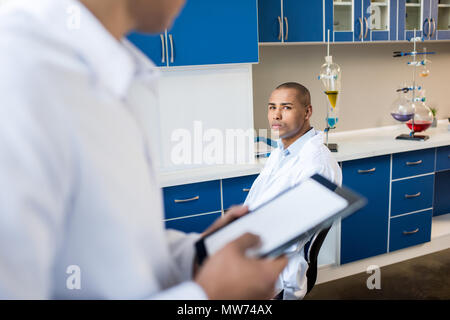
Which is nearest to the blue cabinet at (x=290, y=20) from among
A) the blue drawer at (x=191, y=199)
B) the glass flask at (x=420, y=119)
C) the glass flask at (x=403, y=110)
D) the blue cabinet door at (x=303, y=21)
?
the blue cabinet door at (x=303, y=21)

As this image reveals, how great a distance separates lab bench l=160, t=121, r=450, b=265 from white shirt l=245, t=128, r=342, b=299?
57 cm

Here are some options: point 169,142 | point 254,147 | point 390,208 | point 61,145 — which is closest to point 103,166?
point 61,145

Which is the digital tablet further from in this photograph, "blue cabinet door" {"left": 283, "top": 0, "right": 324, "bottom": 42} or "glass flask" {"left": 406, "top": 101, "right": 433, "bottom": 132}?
"glass flask" {"left": 406, "top": 101, "right": 433, "bottom": 132}

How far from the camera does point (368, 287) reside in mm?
2914

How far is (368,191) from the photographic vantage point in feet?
9.72

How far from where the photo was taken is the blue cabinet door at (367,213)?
290 centimetres

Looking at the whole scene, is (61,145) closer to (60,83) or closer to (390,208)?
(60,83)

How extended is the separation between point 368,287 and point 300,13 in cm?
205

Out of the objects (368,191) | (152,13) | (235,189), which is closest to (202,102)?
(235,189)

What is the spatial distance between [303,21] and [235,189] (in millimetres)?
1364

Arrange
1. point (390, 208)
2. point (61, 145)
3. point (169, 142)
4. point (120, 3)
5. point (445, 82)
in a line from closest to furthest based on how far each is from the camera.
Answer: point (61, 145), point (120, 3), point (169, 142), point (390, 208), point (445, 82)

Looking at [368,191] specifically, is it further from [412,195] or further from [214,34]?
[214,34]

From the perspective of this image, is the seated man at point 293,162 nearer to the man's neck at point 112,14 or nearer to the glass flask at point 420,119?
the man's neck at point 112,14

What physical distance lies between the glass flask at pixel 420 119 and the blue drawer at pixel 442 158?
23 cm
